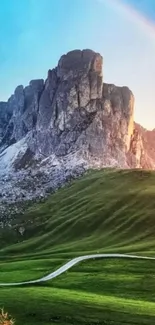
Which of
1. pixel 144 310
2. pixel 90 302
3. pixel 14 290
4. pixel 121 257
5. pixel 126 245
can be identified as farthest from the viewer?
pixel 126 245

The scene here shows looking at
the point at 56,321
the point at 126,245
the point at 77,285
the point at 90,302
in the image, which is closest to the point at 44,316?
the point at 56,321

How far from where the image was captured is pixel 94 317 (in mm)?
60469

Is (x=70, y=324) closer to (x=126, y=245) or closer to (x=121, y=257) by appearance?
(x=121, y=257)

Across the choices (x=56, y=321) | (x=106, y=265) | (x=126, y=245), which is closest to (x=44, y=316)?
(x=56, y=321)

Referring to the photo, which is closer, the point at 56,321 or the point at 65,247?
the point at 56,321

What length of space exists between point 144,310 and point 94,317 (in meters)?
7.24

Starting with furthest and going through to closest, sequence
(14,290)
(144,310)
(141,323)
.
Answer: (14,290), (144,310), (141,323)

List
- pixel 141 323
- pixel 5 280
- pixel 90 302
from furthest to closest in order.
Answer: pixel 5 280 < pixel 90 302 < pixel 141 323

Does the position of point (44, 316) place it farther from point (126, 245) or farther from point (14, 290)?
point (126, 245)

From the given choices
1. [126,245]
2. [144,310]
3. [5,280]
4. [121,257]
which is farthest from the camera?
[126,245]

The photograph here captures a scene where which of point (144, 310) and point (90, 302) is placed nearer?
point (144, 310)

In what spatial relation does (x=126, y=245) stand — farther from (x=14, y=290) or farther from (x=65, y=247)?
(x=14, y=290)

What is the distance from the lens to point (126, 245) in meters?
156

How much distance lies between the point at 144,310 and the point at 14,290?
25.1 m
